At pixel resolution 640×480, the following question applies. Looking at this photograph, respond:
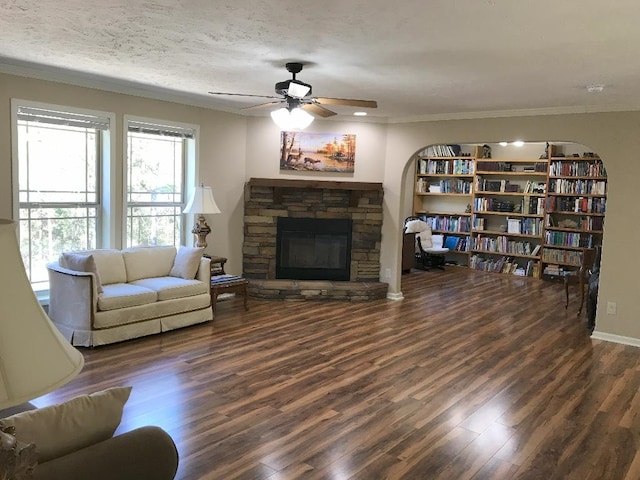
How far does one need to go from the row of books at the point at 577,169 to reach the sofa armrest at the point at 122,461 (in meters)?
8.41

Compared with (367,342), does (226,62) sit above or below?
above

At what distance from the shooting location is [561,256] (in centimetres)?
883

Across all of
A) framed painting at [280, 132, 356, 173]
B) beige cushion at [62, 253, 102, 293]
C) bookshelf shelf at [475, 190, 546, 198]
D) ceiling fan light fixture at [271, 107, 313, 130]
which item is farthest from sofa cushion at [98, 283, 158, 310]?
bookshelf shelf at [475, 190, 546, 198]

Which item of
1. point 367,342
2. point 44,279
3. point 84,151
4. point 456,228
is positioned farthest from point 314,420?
point 456,228

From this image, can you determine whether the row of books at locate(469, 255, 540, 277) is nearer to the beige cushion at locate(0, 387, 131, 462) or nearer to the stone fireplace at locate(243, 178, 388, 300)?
the stone fireplace at locate(243, 178, 388, 300)

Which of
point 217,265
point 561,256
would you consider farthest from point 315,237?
point 561,256

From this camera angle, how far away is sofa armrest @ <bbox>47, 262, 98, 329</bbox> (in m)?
4.46

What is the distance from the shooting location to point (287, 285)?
6684 mm

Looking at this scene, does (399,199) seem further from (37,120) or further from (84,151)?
(37,120)

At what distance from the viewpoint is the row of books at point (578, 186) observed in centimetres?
837

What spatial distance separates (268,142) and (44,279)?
3.10 metres

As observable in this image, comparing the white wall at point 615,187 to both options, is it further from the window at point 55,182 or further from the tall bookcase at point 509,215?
the window at point 55,182

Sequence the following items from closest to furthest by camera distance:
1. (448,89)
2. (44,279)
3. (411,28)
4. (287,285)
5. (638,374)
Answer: (411,28) → (638,374) → (448,89) → (44,279) → (287,285)

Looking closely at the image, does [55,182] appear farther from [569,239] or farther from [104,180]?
[569,239]
